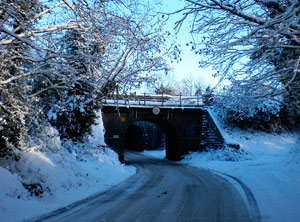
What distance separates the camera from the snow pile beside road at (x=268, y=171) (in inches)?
286

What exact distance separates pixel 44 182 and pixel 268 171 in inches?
372

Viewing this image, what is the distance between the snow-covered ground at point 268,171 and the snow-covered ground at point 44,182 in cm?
531

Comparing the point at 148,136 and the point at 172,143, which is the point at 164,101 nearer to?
the point at 172,143

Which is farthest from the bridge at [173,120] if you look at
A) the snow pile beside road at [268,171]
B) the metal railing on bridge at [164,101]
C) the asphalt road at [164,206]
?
the asphalt road at [164,206]

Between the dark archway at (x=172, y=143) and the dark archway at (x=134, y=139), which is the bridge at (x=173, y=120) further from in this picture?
the dark archway at (x=134, y=139)

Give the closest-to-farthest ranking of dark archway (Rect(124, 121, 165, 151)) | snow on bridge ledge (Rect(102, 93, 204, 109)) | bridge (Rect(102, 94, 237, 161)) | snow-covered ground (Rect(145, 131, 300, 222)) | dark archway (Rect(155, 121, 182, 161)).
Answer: snow-covered ground (Rect(145, 131, 300, 222)), bridge (Rect(102, 94, 237, 161)), snow on bridge ledge (Rect(102, 93, 204, 109)), dark archway (Rect(155, 121, 182, 161)), dark archway (Rect(124, 121, 165, 151))

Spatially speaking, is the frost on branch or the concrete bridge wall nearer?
the frost on branch

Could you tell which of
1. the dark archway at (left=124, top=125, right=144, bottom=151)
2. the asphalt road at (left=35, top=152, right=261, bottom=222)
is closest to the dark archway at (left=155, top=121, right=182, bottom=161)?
the dark archway at (left=124, top=125, right=144, bottom=151)

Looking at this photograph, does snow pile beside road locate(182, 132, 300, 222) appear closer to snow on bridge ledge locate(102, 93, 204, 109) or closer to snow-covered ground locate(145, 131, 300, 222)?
snow-covered ground locate(145, 131, 300, 222)

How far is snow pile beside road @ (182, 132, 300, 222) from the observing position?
7.27 meters

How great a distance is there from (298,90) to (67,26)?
7128mm

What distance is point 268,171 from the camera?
1302 cm

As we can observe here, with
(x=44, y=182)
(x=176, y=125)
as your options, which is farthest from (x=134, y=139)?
(x=44, y=182)

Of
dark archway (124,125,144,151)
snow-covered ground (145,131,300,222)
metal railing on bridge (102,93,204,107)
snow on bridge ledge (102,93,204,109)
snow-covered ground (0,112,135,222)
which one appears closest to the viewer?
snow-covered ground (0,112,135,222)
